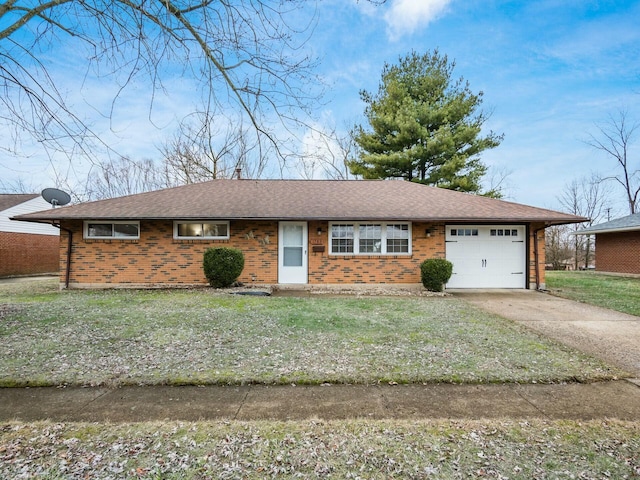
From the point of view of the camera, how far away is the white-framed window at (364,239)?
34.1ft

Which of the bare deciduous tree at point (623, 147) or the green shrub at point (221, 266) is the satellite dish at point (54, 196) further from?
the bare deciduous tree at point (623, 147)

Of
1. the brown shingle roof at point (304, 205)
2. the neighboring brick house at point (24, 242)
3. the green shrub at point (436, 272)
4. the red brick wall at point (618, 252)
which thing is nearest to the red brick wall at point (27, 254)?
the neighboring brick house at point (24, 242)

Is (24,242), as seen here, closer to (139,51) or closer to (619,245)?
(139,51)

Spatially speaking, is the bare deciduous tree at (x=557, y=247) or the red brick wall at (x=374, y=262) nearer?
the red brick wall at (x=374, y=262)

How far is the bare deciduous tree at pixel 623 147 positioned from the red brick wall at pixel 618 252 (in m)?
13.3

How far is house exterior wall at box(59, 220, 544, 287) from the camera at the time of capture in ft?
33.8

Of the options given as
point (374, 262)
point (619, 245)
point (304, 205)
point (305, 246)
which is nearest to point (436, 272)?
point (374, 262)

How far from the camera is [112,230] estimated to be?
10391 mm

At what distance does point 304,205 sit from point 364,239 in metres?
2.27

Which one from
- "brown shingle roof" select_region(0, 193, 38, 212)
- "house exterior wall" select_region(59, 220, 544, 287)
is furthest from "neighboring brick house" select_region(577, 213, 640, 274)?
"brown shingle roof" select_region(0, 193, 38, 212)

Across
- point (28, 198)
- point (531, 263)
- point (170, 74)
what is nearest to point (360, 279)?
point (531, 263)

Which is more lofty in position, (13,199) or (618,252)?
(13,199)

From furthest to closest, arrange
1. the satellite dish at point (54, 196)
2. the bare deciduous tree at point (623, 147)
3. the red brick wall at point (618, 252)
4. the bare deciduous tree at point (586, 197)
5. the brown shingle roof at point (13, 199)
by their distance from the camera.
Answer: the bare deciduous tree at point (586, 197) < the bare deciduous tree at point (623, 147) < the brown shingle roof at point (13, 199) < the red brick wall at point (618, 252) < the satellite dish at point (54, 196)

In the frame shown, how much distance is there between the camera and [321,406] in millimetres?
2863
